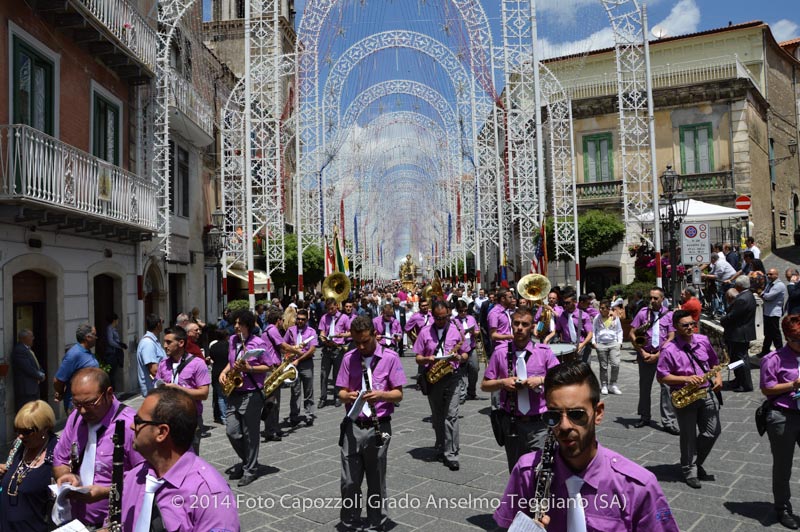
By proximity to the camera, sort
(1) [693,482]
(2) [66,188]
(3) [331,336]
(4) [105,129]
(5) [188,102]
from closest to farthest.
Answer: (1) [693,482] → (2) [66,188] → (3) [331,336] → (4) [105,129] → (5) [188,102]

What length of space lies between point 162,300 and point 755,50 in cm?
3275

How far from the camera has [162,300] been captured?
17.2 m

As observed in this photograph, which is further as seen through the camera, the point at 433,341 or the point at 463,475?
the point at 433,341

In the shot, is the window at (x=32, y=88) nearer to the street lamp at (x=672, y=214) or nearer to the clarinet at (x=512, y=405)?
the clarinet at (x=512, y=405)

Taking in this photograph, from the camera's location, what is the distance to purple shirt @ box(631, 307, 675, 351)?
30.0 ft

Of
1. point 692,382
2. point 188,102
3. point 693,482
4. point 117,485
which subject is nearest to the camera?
point 117,485

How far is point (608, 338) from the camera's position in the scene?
11.3 m

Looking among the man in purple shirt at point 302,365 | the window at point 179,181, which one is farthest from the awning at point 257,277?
the man in purple shirt at point 302,365

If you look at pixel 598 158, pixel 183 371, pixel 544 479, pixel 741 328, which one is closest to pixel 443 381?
pixel 183 371

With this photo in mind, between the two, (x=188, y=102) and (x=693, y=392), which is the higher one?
(x=188, y=102)

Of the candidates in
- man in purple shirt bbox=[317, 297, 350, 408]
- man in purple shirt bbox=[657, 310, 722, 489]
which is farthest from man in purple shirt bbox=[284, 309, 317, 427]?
man in purple shirt bbox=[657, 310, 722, 489]

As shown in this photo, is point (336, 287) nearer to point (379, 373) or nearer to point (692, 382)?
point (379, 373)

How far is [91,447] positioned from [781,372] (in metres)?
5.42

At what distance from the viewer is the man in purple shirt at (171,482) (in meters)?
2.54
